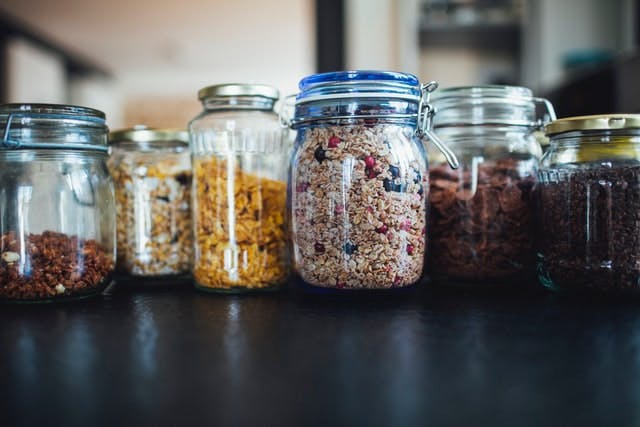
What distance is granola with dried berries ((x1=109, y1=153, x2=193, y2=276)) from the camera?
789 mm

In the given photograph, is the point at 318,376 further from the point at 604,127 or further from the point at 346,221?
the point at 604,127

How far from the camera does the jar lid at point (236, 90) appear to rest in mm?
730

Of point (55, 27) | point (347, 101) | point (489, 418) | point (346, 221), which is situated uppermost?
point (55, 27)

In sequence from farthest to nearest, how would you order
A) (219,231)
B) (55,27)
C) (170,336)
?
(55,27) → (219,231) → (170,336)

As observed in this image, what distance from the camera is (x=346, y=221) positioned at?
0.65 metres

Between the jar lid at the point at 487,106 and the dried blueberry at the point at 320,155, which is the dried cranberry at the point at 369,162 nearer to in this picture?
the dried blueberry at the point at 320,155

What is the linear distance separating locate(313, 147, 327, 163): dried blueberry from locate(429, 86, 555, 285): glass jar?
19 cm

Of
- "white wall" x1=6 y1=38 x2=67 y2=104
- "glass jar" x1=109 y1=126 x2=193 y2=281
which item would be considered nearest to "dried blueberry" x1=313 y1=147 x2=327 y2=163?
"glass jar" x1=109 y1=126 x2=193 y2=281

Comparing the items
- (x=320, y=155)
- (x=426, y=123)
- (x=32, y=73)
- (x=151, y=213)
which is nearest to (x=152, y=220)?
(x=151, y=213)

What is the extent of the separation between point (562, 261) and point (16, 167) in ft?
2.04

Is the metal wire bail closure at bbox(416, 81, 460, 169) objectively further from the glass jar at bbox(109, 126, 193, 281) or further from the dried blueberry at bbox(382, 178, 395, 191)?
the glass jar at bbox(109, 126, 193, 281)

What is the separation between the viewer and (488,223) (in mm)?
739

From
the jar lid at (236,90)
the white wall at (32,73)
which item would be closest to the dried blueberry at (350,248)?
the jar lid at (236,90)

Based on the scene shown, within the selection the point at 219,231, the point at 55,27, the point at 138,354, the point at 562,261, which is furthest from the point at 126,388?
the point at 55,27
